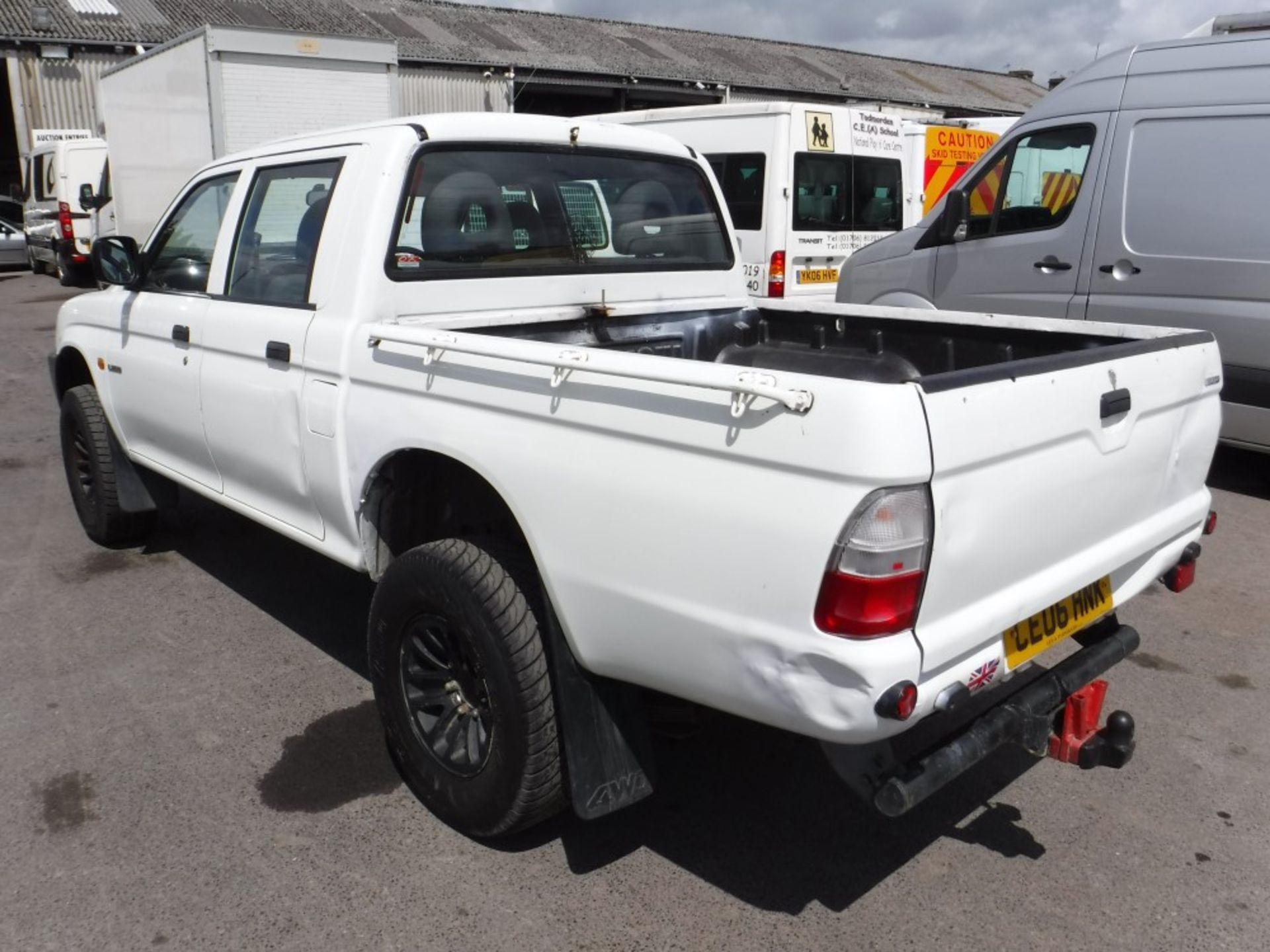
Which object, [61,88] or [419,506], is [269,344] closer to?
[419,506]

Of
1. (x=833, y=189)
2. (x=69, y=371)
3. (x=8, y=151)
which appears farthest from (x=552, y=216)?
(x=8, y=151)

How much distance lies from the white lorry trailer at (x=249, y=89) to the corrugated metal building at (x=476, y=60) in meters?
8.14

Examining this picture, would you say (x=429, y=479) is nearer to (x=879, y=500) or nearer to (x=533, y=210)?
(x=533, y=210)

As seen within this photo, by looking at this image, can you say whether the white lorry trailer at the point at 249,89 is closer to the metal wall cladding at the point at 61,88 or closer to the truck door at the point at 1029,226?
the truck door at the point at 1029,226

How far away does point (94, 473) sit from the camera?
5.08 meters

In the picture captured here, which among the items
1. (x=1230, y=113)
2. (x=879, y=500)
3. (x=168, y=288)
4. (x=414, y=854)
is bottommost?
(x=414, y=854)

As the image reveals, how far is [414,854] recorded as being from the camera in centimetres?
298

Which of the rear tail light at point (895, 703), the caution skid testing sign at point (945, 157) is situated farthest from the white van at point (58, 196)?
the rear tail light at point (895, 703)

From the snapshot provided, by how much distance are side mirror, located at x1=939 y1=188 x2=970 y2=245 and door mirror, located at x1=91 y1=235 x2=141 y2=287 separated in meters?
4.61

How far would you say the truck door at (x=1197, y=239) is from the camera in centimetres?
575

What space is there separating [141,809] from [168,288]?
213cm

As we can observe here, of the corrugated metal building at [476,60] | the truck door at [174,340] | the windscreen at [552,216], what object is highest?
the corrugated metal building at [476,60]

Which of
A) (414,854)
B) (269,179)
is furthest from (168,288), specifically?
(414,854)

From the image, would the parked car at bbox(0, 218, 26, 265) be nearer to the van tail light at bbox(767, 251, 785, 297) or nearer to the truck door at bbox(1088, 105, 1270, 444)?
the van tail light at bbox(767, 251, 785, 297)
